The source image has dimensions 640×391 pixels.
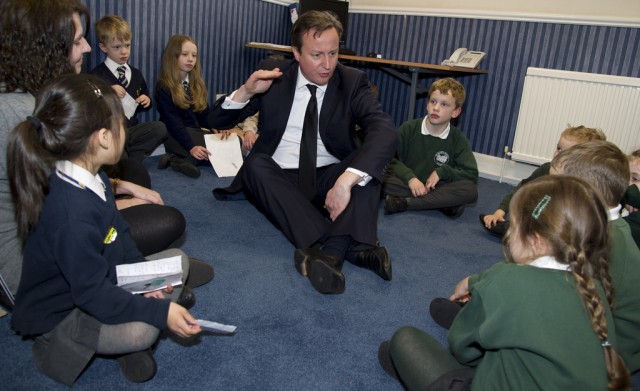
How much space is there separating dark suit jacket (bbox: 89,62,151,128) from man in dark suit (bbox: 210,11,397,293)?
1128 mm

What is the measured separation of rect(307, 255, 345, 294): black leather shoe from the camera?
67.4 inches

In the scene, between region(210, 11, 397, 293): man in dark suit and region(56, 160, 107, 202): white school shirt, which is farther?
region(210, 11, 397, 293): man in dark suit

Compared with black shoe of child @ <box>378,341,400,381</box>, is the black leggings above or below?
above

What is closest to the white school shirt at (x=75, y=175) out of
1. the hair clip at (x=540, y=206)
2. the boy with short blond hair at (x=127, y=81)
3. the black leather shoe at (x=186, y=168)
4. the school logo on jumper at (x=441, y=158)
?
the hair clip at (x=540, y=206)

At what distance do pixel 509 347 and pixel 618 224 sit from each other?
585 millimetres

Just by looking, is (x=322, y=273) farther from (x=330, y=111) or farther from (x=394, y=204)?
(x=394, y=204)

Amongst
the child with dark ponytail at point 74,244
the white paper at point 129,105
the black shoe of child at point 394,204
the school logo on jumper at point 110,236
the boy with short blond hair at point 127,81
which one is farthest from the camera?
the white paper at point 129,105

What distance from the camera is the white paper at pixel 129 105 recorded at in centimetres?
295

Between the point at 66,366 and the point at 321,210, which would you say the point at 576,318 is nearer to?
the point at 66,366

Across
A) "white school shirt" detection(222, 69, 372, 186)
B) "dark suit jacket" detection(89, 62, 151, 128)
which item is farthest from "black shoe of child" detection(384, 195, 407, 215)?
"dark suit jacket" detection(89, 62, 151, 128)

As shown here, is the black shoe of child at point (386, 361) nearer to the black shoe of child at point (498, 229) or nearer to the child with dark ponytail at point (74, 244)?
the child with dark ponytail at point (74, 244)

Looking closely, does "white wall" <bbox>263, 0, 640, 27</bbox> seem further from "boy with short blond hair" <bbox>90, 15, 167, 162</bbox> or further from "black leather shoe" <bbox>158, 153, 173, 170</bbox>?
"black leather shoe" <bbox>158, 153, 173, 170</bbox>

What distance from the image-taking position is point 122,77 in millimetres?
2984

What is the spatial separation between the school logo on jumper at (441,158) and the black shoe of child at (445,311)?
1375 mm
